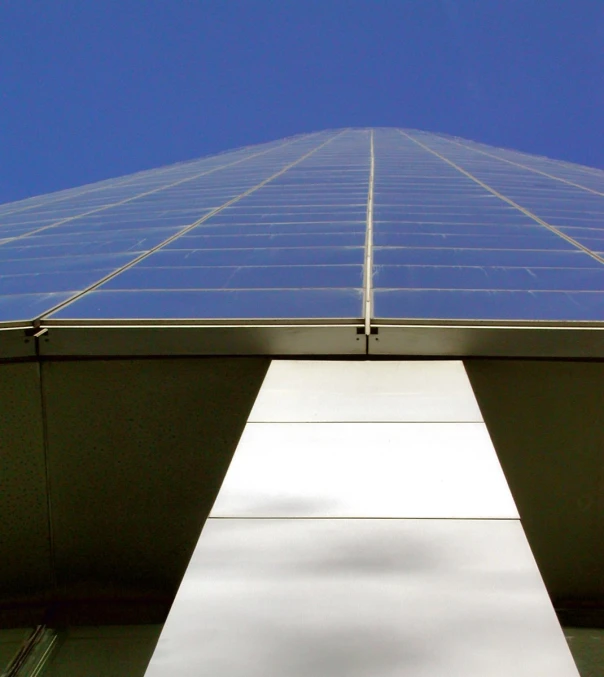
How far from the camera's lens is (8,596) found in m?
4.70

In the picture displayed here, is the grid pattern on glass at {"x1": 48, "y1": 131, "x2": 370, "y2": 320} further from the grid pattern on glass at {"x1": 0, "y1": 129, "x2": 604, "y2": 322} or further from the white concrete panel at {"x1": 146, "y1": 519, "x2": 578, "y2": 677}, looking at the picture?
the white concrete panel at {"x1": 146, "y1": 519, "x2": 578, "y2": 677}

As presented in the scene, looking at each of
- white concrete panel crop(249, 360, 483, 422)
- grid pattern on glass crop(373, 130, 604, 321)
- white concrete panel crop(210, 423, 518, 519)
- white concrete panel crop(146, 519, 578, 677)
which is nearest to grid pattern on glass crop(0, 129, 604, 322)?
grid pattern on glass crop(373, 130, 604, 321)

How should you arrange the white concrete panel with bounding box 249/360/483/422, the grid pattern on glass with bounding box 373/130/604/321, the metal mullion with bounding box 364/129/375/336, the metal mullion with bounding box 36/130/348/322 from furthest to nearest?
the metal mullion with bounding box 36/130/348/322
the grid pattern on glass with bounding box 373/130/604/321
the metal mullion with bounding box 364/129/375/336
the white concrete panel with bounding box 249/360/483/422

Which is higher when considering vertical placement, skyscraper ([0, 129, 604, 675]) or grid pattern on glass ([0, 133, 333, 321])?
grid pattern on glass ([0, 133, 333, 321])

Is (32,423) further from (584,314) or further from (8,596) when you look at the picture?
(584,314)

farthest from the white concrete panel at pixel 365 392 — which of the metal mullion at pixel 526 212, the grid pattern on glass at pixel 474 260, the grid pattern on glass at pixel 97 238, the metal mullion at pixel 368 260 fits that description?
the metal mullion at pixel 526 212

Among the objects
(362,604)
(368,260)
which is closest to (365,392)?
(362,604)

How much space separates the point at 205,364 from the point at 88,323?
0.70 metres

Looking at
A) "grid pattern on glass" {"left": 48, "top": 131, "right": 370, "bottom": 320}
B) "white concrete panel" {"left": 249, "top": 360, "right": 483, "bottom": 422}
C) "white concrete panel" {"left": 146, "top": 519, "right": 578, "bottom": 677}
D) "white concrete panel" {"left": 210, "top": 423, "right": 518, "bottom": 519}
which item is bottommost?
"white concrete panel" {"left": 146, "top": 519, "right": 578, "bottom": 677}

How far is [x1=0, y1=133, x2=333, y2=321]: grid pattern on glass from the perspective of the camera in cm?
493

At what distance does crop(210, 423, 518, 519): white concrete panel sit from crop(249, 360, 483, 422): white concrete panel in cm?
8

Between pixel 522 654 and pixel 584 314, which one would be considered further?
pixel 584 314

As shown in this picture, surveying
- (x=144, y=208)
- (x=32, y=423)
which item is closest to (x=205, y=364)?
(x=32, y=423)

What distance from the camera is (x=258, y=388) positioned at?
3.97 m
